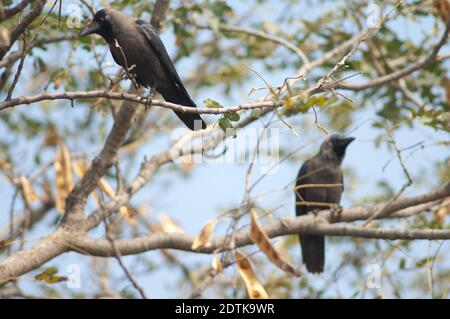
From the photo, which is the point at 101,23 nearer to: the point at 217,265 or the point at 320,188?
the point at 217,265

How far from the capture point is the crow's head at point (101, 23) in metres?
5.27

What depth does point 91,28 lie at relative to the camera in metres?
5.26

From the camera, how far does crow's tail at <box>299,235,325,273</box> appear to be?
7.07 meters

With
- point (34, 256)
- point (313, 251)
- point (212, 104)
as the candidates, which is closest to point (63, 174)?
point (34, 256)

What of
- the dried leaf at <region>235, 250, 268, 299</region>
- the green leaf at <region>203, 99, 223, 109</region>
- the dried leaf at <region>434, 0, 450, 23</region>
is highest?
the dried leaf at <region>434, 0, 450, 23</region>

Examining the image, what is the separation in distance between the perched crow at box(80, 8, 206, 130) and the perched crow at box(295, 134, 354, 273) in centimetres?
221

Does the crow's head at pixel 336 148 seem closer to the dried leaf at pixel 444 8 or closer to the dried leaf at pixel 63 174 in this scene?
the dried leaf at pixel 444 8

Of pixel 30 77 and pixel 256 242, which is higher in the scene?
pixel 30 77

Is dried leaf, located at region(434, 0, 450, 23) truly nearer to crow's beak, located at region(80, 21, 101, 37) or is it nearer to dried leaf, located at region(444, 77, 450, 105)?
dried leaf, located at region(444, 77, 450, 105)

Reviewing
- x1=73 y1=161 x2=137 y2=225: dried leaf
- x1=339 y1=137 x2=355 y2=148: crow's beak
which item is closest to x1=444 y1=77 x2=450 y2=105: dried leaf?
x1=339 y1=137 x2=355 y2=148: crow's beak

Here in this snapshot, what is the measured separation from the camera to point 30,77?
959cm
